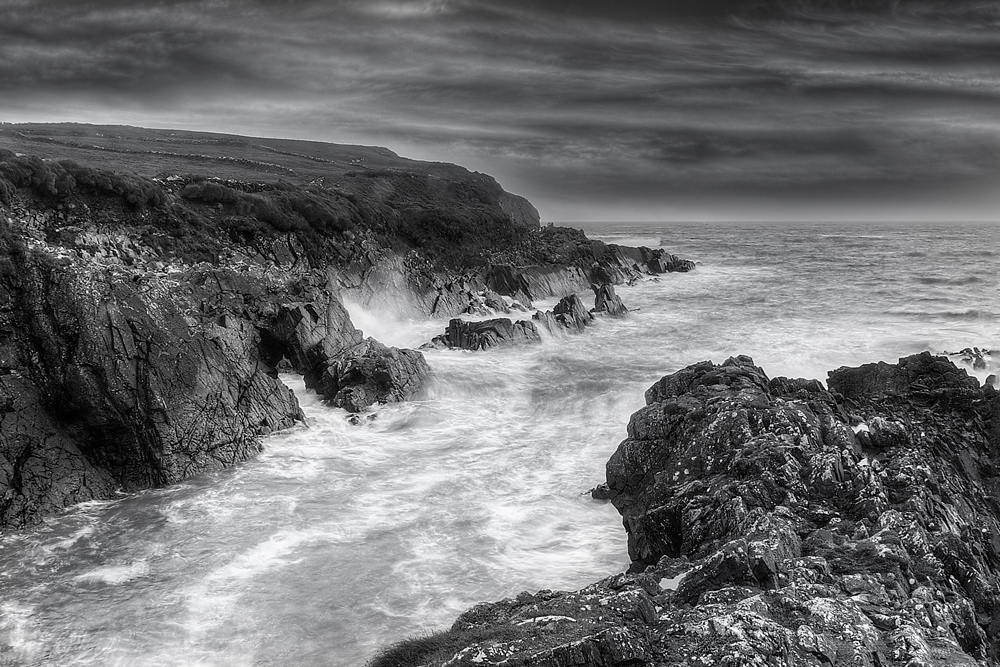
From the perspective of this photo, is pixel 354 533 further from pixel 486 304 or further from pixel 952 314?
pixel 952 314

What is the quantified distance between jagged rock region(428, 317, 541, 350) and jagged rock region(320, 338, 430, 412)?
247 inches

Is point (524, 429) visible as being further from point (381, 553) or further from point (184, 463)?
point (184, 463)

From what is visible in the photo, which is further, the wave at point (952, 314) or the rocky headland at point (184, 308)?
the wave at point (952, 314)

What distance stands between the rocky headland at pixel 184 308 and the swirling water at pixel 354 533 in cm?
116

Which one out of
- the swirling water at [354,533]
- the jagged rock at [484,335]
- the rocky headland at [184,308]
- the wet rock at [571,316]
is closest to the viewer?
the swirling water at [354,533]

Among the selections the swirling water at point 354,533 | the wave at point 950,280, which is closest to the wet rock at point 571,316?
the swirling water at point 354,533

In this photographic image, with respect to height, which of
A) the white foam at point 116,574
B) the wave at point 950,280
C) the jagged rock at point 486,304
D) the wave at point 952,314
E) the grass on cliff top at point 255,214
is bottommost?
the white foam at point 116,574

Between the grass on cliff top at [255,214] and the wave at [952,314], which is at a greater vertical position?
the grass on cliff top at [255,214]

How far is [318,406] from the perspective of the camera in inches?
864

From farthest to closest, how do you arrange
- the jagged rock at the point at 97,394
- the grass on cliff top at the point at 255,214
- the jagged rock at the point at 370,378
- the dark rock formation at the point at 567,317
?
1. the dark rock formation at the point at 567,317
2. the grass on cliff top at the point at 255,214
3. the jagged rock at the point at 370,378
4. the jagged rock at the point at 97,394

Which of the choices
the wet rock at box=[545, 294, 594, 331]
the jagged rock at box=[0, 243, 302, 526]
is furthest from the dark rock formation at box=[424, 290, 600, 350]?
the jagged rock at box=[0, 243, 302, 526]

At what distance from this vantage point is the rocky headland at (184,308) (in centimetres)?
1572

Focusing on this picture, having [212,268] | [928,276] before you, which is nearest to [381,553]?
[212,268]

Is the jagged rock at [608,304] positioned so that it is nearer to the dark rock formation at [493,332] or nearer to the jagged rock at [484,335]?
the dark rock formation at [493,332]
